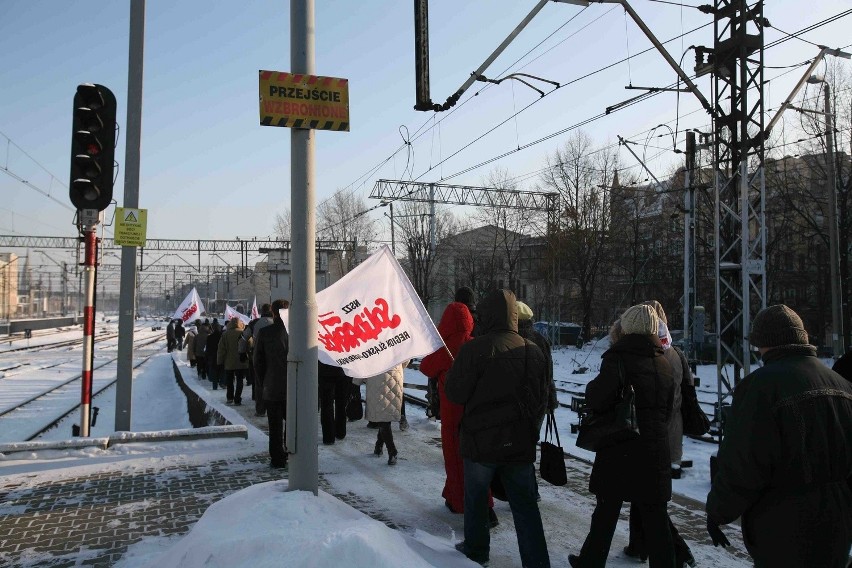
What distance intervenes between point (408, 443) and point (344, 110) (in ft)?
17.6

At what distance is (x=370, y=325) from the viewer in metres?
5.86

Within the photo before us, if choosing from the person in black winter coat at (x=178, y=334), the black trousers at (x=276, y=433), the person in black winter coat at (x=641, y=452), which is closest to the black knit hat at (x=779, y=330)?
the person in black winter coat at (x=641, y=452)

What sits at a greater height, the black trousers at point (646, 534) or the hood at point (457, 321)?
the hood at point (457, 321)

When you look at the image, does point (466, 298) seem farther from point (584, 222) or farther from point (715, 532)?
point (584, 222)

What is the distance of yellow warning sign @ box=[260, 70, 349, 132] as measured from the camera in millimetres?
5102

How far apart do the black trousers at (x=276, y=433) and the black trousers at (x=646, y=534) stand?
420 centimetres

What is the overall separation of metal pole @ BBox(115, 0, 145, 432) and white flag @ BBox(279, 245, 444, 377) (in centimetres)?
499

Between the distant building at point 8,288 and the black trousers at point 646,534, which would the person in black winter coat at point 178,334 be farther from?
the black trousers at point 646,534

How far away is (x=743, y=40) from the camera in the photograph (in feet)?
37.0

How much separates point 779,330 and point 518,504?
2.08 meters

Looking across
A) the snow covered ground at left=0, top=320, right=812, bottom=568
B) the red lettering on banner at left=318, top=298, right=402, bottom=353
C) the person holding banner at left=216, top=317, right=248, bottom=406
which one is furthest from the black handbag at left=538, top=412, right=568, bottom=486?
the person holding banner at left=216, top=317, right=248, bottom=406

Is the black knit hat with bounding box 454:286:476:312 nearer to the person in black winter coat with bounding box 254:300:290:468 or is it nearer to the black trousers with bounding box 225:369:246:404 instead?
the person in black winter coat with bounding box 254:300:290:468

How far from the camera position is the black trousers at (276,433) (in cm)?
752

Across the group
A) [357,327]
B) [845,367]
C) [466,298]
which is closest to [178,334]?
[466,298]
